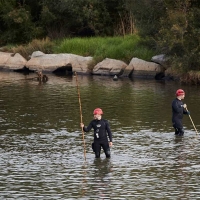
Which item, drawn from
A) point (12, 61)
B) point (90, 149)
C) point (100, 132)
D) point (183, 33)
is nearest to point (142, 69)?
point (183, 33)

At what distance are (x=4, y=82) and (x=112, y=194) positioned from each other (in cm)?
3029

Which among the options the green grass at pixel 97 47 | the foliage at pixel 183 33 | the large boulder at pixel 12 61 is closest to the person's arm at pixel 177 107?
the foliage at pixel 183 33

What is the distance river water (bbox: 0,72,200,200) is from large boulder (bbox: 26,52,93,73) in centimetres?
1157

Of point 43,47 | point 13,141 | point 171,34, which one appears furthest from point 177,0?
point 13,141

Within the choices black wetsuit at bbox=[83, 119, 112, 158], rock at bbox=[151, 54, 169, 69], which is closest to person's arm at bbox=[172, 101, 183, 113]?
black wetsuit at bbox=[83, 119, 112, 158]

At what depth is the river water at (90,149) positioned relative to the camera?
2100 cm

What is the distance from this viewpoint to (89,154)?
2581cm

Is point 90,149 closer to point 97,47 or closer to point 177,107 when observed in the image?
point 177,107

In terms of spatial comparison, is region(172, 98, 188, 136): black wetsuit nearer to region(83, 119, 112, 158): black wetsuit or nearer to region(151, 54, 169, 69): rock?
region(83, 119, 112, 158): black wetsuit

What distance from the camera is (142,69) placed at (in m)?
52.8

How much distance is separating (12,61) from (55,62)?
163 inches

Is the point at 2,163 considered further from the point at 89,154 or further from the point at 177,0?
the point at 177,0

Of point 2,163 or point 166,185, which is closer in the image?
point 166,185

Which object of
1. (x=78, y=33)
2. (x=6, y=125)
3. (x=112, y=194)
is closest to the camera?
(x=112, y=194)
